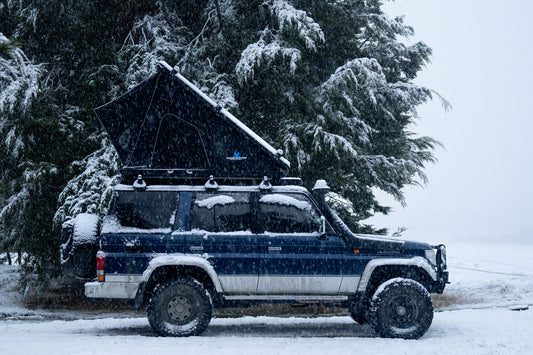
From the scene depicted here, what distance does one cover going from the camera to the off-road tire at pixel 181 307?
7340mm

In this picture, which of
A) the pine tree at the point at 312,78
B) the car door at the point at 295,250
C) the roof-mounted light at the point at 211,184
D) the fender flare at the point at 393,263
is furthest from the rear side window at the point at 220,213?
the pine tree at the point at 312,78

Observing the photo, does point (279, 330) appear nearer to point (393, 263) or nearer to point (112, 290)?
point (393, 263)

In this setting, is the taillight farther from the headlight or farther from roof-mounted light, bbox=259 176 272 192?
the headlight

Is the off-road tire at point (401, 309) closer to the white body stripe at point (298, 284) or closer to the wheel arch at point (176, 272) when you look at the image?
the white body stripe at point (298, 284)

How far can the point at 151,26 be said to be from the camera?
1497 centimetres

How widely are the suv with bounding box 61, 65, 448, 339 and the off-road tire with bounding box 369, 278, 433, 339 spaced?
1 cm

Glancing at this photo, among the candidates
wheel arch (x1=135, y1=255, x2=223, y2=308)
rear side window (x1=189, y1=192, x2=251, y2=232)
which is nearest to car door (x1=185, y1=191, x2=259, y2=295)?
rear side window (x1=189, y1=192, x2=251, y2=232)

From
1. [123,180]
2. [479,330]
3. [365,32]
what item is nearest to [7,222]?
[123,180]

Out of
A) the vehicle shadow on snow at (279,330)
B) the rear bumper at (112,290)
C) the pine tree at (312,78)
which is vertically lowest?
the vehicle shadow on snow at (279,330)

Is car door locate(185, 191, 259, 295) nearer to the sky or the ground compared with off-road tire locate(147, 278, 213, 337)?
nearer to the sky

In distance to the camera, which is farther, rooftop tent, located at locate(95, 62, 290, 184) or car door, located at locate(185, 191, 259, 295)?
rooftop tent, located at locate(95, 62, 290, 184)

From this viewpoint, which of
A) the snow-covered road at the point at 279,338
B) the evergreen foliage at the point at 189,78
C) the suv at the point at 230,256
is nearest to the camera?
the snow-covered road at the point at 279,338

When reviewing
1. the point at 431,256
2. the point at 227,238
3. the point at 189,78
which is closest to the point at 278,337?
the point at 227,238

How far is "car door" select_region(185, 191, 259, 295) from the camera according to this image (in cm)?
750
